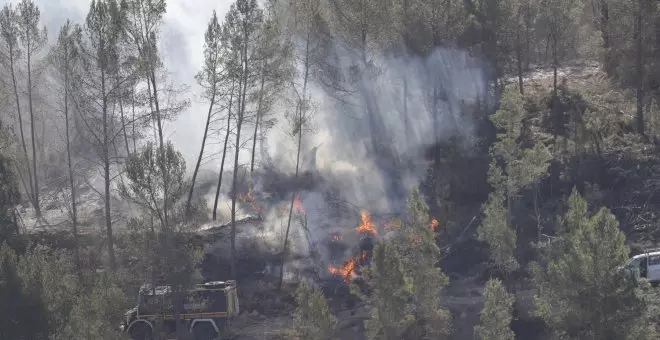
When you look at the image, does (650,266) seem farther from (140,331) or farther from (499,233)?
(140,331)

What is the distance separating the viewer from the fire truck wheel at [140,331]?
28.8 meters

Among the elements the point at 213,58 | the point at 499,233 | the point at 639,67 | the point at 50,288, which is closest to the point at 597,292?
the point at 499,233

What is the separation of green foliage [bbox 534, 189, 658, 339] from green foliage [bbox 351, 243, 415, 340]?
4.15m

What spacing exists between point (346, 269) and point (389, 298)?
34.8ft

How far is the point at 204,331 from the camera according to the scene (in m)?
28.9

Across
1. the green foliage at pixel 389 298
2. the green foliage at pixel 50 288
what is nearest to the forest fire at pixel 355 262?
the green foliage at pixel 389 298

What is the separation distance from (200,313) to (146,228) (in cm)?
388

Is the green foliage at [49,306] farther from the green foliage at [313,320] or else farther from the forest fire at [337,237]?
the forest fire at [337,237]

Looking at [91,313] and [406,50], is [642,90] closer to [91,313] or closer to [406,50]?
[406,50]

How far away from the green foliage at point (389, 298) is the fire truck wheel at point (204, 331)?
9175 millimetres

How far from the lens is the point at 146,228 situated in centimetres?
2791

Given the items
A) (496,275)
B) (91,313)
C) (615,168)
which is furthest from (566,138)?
(91,313)

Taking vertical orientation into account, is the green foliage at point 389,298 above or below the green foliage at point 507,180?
below

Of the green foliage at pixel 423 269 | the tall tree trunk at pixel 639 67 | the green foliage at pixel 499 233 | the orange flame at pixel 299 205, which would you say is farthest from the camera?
the orange flame at pixel 299 205
